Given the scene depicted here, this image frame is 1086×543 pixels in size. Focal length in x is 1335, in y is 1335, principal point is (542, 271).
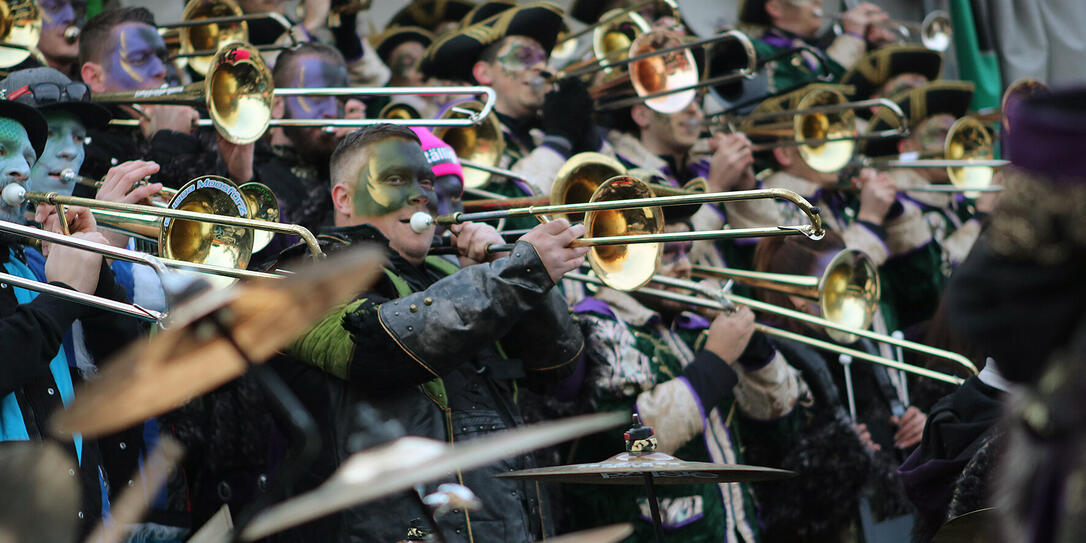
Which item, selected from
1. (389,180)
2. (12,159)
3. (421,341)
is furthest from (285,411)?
(389,180)

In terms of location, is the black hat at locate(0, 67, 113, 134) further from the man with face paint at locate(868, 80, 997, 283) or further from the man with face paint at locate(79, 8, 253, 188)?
the man with face paint at locate(868, 80, 997, 283)

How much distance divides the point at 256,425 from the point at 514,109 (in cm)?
242

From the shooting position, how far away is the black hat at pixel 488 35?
6848 mm

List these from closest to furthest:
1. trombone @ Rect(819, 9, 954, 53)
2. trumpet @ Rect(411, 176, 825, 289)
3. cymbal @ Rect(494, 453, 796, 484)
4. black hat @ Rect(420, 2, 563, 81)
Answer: cymbal @ Rect(494, 453, 796, 484), trumpet @ Rect(411, 176, 825, 289), black hat @ Rect(420, 2, 563, 81), trombone @ Rect(819, 9, 954, 53)

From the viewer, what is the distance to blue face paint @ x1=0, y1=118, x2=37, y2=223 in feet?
13.5

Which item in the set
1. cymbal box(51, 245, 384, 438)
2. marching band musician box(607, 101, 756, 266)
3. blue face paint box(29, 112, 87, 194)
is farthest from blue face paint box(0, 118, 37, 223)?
marching band musician box(607, 101, 756, 266)

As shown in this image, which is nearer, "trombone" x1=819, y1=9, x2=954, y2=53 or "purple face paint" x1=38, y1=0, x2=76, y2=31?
"purple face paint" x1=38, y1=0, x2=76, y2=31

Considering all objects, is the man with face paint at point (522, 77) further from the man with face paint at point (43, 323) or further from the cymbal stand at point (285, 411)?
the cymbal stand at point (285, 411)

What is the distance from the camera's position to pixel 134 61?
5.57m

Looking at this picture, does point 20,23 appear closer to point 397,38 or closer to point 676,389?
point 397,38

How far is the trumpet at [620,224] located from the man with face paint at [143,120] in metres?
1.06

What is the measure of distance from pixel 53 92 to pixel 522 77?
266 centimetres

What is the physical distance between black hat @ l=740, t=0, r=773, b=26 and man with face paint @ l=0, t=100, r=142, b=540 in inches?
217

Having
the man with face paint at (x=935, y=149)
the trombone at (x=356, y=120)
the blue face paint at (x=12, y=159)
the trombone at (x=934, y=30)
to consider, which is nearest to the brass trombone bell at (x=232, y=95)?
the trombone at (x=356, y=120)
